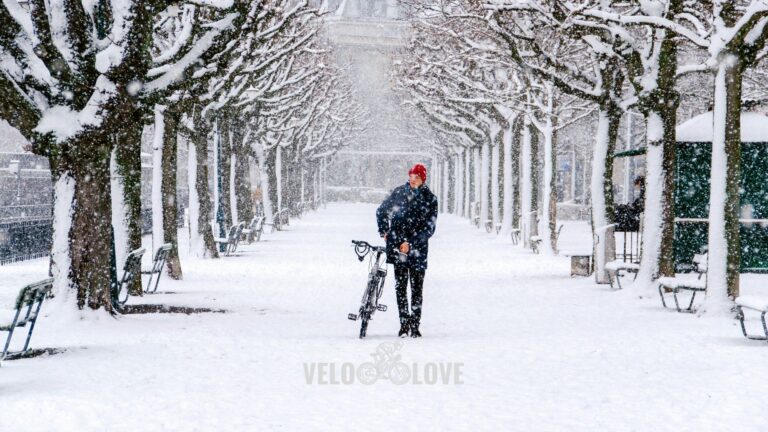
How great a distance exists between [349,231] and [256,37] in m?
23.8

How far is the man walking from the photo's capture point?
11758 millimetres

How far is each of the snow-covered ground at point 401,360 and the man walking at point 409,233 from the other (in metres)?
0.44

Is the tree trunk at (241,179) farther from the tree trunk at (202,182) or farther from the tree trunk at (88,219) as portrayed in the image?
the tree trunk at (88,219)

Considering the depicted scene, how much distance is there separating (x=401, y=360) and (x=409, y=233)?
199cm

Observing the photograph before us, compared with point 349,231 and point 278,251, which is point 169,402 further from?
point 349,231

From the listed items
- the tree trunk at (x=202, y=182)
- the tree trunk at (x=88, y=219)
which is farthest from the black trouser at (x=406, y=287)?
the tree trunk at (x=202, y=182)

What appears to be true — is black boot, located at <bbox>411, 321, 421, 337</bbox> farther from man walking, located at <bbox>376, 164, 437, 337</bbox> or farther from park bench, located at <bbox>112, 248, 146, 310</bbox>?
park bench, located at <bbox>112, 248, 146, 310</bbox>

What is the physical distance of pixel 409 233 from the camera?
11.9 m

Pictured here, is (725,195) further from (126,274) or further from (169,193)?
(169,193)

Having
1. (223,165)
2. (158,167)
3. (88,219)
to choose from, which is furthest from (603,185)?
(223,165)

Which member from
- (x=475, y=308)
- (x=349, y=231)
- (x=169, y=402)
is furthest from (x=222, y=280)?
(x=349, y=231)

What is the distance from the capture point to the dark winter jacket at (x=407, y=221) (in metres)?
11.8

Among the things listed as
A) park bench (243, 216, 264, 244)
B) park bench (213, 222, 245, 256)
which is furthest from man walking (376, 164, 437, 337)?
park bench (243, 216, 264, 244)

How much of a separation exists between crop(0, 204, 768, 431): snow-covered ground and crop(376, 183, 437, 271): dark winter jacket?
1.01 m
